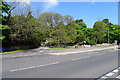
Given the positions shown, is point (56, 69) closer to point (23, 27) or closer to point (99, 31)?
point (23, 27)

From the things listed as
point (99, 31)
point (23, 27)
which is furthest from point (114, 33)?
point (23, 27)

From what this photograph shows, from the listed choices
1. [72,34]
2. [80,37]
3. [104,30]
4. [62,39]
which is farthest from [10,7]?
[104,30]

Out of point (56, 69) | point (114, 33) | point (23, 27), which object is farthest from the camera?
point (114, 33)

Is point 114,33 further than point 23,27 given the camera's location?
Yes

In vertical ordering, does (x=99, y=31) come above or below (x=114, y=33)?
above

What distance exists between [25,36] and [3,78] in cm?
2203

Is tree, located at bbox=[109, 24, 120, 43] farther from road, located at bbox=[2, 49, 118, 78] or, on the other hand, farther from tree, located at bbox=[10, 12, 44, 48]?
road, located at bbox=[2, 49, 118, 78]

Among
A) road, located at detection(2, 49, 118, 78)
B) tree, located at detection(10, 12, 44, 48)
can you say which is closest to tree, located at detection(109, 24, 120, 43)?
tree, located at detection(10, 12, 44, 48)

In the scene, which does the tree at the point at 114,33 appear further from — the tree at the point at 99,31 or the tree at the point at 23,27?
the tree at the point at 23,27

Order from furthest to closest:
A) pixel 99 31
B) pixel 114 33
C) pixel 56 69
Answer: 1. pixel 114 33
2. pixel 99 31
3. pixel 56 69

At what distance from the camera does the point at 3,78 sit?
6605 mm

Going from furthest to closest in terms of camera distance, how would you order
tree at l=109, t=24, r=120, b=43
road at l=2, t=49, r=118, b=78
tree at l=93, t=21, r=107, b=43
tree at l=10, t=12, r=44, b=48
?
1. tree at l=109, t=24, r=120, b=43
2. tree at l=93, t=21, r=107, b=43
3. tree at l=10, t=12, r=44, b=48
4. road at l=2, t=49, r=118, b=78

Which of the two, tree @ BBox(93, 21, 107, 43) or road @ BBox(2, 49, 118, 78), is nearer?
road @ BBox(2, 49, 118, 78)

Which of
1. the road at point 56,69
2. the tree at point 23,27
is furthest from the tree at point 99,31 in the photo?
the road at point 56,69
